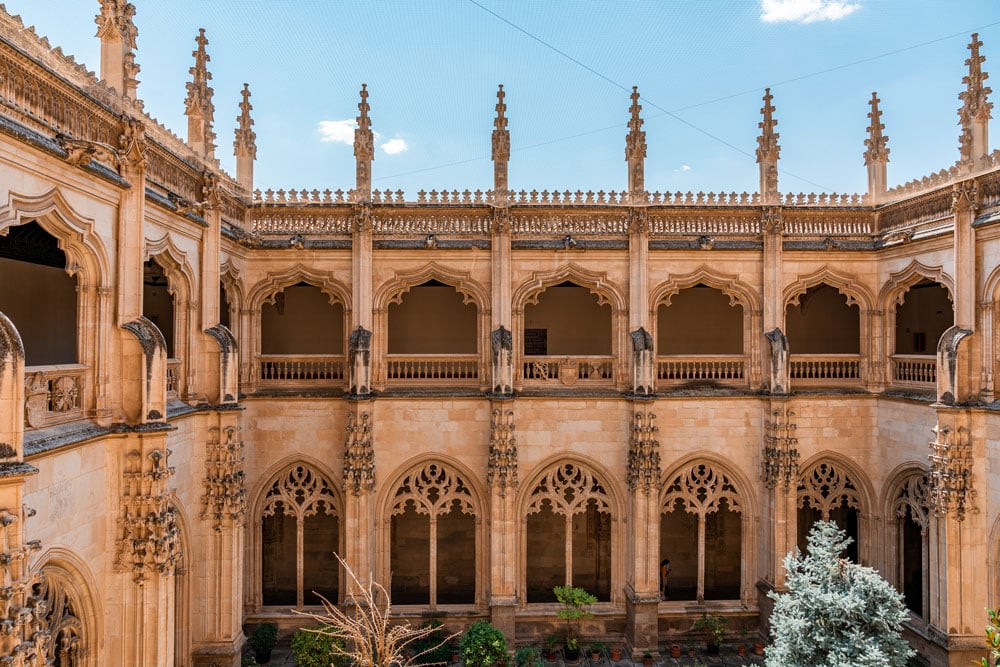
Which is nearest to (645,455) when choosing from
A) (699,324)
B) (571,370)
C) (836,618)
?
(571,370)

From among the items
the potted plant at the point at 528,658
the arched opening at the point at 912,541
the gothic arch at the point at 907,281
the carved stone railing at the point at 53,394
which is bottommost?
the potted plant at the point at 528,658

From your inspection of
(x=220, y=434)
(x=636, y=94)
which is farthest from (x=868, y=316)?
(x=220, y=434)

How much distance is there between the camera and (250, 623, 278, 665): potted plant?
15633mm

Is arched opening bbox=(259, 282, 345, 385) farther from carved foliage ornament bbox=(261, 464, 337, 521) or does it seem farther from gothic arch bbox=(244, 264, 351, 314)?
carved foliage ornament bbox=(261, 464, 337, 521)

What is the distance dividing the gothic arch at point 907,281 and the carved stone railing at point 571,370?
7816 millimetres

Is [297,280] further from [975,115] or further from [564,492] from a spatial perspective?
[975,115]

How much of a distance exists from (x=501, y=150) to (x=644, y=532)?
36.0 ft

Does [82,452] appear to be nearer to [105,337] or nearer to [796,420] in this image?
[105,337]

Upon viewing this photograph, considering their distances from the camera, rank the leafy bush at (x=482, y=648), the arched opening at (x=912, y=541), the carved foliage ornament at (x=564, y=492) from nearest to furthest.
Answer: the leafy bush at (x=482, y=648)
the arched opening at (x=912, y=541)
the carved foliage ornament at (x=564, y=492)

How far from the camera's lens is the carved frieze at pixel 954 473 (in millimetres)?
13820

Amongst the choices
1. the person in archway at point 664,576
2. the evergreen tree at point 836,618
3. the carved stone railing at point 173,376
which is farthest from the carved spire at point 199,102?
the person in archway at point 664,576

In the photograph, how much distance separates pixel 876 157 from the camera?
58.1 ft

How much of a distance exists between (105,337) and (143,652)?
517 cm

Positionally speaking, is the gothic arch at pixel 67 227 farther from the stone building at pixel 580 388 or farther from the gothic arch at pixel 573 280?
the gothic arch at pixel 573 280
